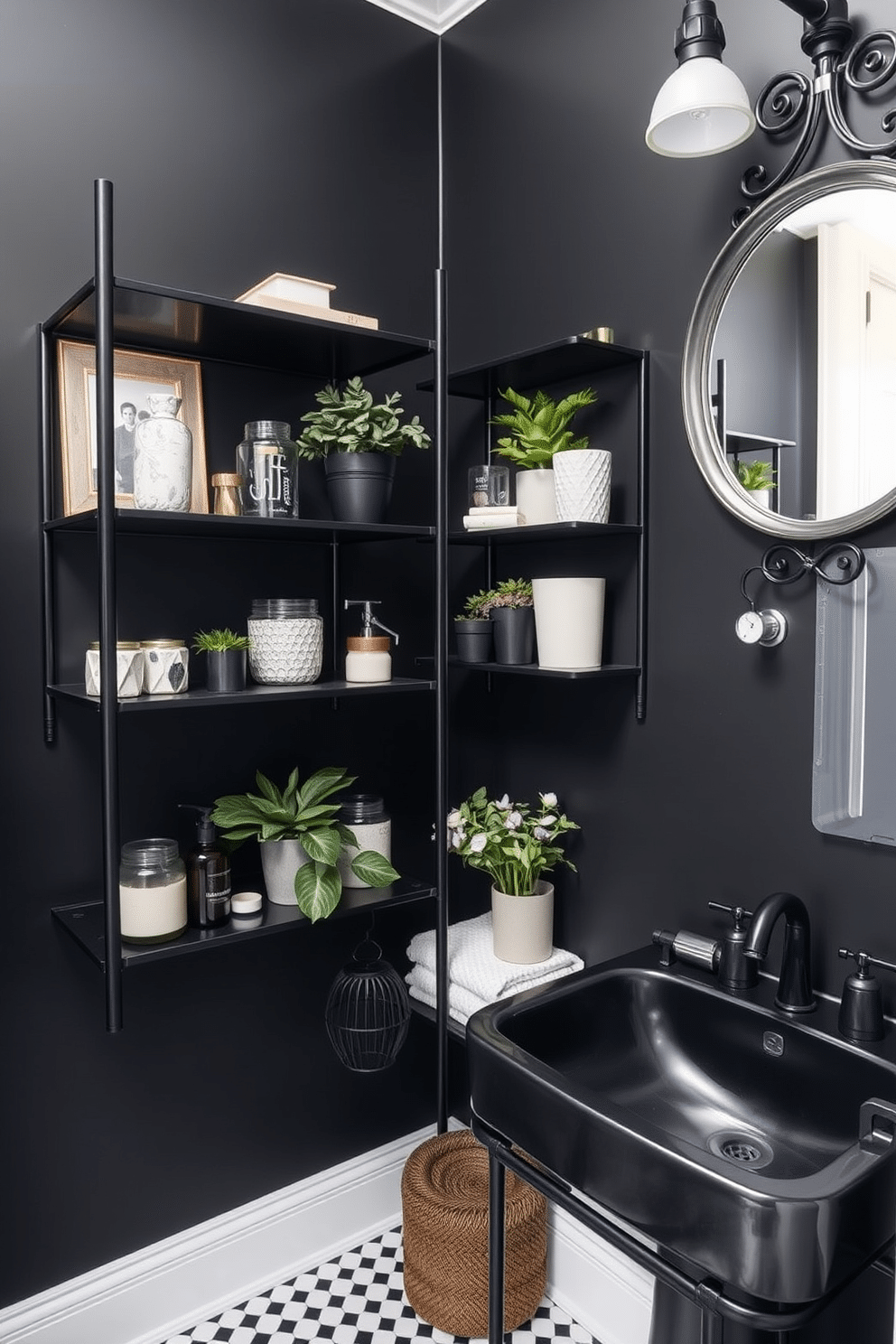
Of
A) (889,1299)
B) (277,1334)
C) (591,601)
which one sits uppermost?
(591,601)

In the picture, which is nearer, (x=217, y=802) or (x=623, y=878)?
(x=217, y=802)

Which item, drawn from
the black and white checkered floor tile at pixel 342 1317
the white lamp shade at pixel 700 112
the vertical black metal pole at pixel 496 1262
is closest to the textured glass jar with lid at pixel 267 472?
the white lamp shade at pixel 700 112

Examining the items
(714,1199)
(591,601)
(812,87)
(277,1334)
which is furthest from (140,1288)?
(812,87)

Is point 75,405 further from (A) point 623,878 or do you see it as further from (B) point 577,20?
(A) point 623,878

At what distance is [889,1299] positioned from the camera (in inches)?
54.5

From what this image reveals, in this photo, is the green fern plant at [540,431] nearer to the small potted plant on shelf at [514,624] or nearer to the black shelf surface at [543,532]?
the black shelf surface at [543,532]

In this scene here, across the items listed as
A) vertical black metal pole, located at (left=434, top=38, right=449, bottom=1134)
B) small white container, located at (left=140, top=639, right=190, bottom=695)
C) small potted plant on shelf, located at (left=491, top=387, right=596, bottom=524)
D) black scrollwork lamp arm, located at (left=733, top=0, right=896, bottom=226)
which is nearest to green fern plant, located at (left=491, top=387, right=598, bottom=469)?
small potted plant on shelf, located at (left=491, top=387, right=596, bottom=524)

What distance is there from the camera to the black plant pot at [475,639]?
1905mm

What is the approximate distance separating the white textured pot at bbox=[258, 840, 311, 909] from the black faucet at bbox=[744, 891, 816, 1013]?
81 centimetres

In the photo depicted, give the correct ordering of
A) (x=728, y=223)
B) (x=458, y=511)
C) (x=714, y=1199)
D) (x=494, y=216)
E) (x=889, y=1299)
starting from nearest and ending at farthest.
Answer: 1. (x=714, y=1199)
2. (x=889, y=1299)
3. (x=728, y=223)
4. (x=494, y=216)
5. (x=458, y=511)

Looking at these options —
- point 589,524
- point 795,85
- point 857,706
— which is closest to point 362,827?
point 589,524

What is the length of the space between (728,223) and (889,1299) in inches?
65.8

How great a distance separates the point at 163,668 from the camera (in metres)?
1.58

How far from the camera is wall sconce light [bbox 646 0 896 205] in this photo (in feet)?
4.30
